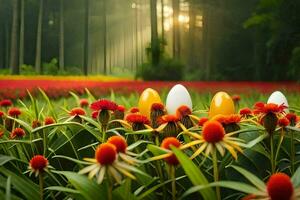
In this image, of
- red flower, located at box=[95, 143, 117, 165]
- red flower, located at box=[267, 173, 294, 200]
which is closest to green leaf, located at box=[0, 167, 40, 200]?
red flower, located at box=[95, 143, 117, 165]

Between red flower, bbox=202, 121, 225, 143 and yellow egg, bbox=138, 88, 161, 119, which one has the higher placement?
yellow egg, bbox=138, 88, 161, 119

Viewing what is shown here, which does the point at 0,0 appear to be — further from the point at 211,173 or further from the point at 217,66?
the point at 211,173

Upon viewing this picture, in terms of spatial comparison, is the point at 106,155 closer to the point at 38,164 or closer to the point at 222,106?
the point at 38,164

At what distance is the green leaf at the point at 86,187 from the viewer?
508mm

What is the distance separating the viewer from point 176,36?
1525cm

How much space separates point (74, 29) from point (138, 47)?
20.4 feet

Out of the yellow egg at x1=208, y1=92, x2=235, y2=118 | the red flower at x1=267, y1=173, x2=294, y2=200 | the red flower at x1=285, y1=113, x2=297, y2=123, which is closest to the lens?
the red flower at x1=267, y1=173, x2=294, y2=200

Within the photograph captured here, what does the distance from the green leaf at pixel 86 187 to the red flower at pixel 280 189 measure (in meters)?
0.18

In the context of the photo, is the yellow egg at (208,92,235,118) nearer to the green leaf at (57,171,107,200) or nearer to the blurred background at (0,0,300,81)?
the green leaf at (57,171,107,200)

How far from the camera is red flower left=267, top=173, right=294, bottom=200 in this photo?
411mm

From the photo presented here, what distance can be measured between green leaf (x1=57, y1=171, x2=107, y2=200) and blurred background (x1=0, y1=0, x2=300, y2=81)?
6.54m

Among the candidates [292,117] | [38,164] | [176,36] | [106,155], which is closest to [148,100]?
[292,117]

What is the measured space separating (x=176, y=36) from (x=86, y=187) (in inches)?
586

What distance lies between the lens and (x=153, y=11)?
7477mm
